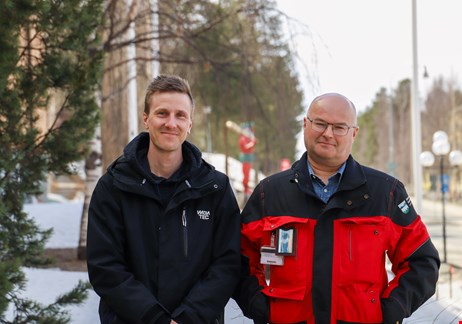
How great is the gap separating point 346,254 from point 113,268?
96 cm

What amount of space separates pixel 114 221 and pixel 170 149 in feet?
1.26

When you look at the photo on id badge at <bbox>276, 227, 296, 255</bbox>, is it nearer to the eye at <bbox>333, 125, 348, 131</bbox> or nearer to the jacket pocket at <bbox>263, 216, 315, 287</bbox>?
the jacket pocket at <bbox>263, 216, 315, 287</bbox>

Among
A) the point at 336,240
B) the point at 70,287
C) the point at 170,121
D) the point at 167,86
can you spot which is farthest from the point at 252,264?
the point at 70,287

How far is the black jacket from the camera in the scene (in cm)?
296

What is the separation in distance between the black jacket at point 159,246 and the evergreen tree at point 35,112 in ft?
5.18

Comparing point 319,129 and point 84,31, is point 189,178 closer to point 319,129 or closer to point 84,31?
point 319,129

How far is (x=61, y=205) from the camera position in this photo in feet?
62.7

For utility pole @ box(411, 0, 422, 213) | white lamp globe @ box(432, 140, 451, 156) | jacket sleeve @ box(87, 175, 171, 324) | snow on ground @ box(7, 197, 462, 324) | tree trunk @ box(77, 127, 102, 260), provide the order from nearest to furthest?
jacket sleeve @ box(87, 175, 171, 324) → snow on ground @ box(7, 197, 462, 324) → tree trunk @ box(77, 127, 102, 260) → white lamp globe @ box(432, 140, 451, 156) → utility pole @ box(411, 0, 422, 213)

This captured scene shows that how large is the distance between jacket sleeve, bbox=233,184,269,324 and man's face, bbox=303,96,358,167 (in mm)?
324

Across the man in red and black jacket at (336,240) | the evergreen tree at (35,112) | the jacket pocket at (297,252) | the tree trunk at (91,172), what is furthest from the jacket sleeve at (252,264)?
the tree trunk at (91,172)

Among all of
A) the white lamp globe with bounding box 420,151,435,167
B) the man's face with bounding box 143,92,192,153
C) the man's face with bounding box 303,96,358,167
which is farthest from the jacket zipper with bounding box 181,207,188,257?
the white lamp globe with bounding box 420,151,435,167

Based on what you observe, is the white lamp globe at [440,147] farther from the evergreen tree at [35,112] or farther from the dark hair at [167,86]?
the dark hair at [167,86]

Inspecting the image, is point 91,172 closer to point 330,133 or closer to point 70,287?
point 70,287

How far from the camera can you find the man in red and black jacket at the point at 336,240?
293 cm
